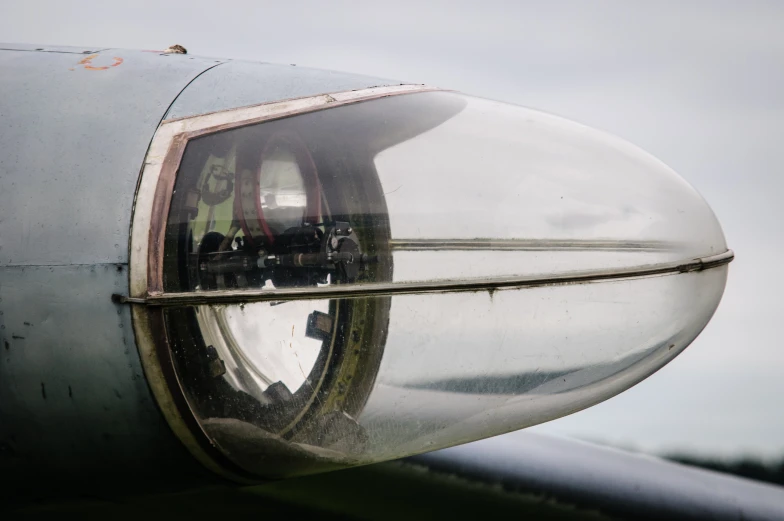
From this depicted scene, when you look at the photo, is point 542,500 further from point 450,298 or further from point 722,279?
point 450,298

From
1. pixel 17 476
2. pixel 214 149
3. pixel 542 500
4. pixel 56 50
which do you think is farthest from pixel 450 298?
pixel 542 500

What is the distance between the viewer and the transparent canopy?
215 cm

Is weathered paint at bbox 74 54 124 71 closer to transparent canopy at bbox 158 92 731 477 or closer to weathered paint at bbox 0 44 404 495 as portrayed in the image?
weathered paint at bbox 0 44 404 495

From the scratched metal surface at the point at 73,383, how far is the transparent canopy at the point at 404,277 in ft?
0.41

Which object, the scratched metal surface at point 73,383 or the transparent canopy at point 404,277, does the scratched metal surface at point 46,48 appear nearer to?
the transparent canopy at point 404,277

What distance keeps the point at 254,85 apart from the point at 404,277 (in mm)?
Result: 679

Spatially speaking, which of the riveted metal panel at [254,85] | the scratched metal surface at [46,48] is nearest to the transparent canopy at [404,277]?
the riveted metal panel at [254,85]

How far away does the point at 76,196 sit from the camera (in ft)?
7.21

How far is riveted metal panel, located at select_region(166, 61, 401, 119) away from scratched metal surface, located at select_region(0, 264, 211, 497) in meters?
0.47

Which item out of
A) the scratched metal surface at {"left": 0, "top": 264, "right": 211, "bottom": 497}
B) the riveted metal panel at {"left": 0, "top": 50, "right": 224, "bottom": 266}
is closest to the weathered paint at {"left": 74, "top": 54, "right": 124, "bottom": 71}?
the riveted metal panel at {"left": 0, "top": 50, "right": 224, "bottom": 266}

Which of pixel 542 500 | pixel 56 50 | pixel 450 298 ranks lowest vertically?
pixel 542 500

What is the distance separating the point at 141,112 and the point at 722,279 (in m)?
1.53

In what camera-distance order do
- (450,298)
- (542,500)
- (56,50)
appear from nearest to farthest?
(450,298)
(56,50)
(542,500)

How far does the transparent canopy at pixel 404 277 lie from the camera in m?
2.15
